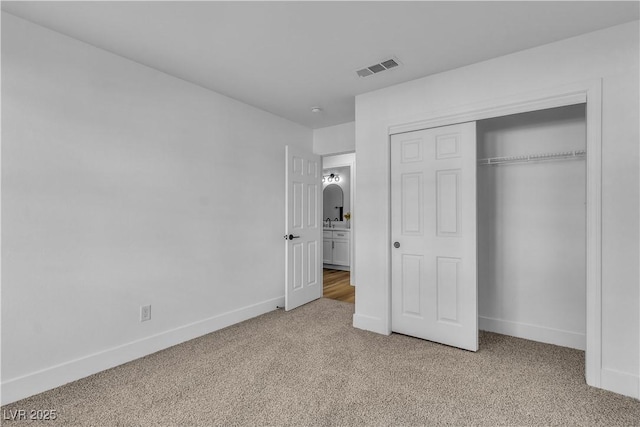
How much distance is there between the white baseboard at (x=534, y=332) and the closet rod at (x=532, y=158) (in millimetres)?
1571

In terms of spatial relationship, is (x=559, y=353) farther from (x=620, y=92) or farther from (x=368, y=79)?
(x=368, y=79)

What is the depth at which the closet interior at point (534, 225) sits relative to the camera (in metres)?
2.80

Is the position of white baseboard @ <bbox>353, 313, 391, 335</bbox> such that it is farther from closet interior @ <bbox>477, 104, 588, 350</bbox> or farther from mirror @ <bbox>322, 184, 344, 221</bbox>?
mirror @ <bbox>322, 184, 344, 221</bbox>

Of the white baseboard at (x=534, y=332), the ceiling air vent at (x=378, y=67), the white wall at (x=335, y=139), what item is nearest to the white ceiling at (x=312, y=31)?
the ceiling air vent at (x=378, y=67)

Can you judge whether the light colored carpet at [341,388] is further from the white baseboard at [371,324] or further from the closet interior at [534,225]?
the closet interior at [534,225]

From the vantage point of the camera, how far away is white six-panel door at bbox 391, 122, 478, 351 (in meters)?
2.77

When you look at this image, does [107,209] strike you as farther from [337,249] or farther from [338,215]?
[338,215]

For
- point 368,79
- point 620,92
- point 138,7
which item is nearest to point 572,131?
point 620,92

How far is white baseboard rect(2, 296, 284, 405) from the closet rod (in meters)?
3.07

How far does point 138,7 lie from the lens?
6.39 ft

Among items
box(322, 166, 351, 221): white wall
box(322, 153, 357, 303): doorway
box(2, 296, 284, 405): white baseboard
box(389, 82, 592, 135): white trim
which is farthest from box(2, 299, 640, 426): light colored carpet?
box(322, 166, 351, 221): white wall

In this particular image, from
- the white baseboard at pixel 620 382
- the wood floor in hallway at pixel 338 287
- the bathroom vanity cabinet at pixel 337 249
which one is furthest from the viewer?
the bathroom vanity cabinet at pixel 337 249

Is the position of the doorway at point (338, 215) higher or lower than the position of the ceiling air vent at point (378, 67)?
lower

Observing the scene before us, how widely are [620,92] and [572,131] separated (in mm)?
769
